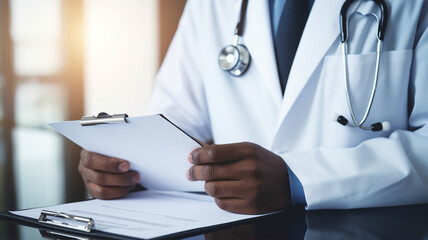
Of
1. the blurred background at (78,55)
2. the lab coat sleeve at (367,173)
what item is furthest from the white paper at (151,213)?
the blurred background at (78,55)

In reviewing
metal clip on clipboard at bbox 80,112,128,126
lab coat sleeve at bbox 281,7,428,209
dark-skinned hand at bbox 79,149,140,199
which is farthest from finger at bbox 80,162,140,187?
lab coat sleeve at bbox 281,7,428,209

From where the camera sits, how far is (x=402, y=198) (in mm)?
612

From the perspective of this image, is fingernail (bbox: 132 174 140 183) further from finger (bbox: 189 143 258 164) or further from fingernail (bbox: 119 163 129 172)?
finger (bbox: 189 143 258 164)

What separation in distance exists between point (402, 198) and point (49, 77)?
4192 millimetres

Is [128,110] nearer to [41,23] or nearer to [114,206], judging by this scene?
[41,23]

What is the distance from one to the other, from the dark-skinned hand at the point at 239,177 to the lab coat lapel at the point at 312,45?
25 cm

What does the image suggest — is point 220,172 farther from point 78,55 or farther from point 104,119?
point 78,55

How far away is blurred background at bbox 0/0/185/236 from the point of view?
3834 millimetres

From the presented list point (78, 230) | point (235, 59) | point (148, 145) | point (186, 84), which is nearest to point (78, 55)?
point (186, 84)

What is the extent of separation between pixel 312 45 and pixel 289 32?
0.22 feet

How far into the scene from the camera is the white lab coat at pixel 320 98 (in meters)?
0.61

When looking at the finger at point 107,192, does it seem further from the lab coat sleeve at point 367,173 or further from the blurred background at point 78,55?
the blurred background at point 78,55

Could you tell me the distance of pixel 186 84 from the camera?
3.46ft

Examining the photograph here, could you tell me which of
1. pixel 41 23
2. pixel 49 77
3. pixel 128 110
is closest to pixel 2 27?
pixel 41 23
